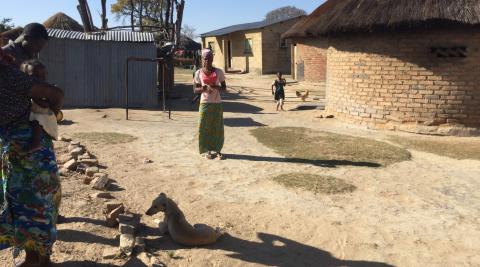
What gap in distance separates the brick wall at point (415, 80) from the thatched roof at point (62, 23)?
1785 centimetres

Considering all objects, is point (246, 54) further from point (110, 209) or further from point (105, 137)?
point (110, 209)

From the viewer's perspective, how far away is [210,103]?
6.60 meters

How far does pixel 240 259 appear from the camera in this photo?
3564 millimetres

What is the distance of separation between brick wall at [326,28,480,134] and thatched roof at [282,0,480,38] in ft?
1.18

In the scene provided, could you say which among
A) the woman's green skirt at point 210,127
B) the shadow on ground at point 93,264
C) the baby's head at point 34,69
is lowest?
the shadow on ground at point 93,264

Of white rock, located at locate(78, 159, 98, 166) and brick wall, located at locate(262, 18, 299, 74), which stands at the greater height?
brick wall, located at locate(262, 18, 299, 74)

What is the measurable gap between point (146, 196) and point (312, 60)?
16714 mm

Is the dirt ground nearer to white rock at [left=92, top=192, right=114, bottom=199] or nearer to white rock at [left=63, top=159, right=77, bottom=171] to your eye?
white rock at [left=92, top=192, right=114, bottom=199]

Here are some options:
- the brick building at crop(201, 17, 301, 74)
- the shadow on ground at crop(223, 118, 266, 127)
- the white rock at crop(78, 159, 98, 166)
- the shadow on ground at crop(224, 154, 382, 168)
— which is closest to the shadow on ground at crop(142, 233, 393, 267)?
the white rock at crop(78, 159, 98, 166)

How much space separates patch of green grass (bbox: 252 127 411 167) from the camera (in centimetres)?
689

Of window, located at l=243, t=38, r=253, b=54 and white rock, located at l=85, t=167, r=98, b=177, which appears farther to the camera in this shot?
window, located at l=243, t=38, r=253, b=54

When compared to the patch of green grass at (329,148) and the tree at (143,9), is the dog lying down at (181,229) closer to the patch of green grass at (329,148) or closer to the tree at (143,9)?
the patch of green grass at (329,148)

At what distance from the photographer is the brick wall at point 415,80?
342 inches

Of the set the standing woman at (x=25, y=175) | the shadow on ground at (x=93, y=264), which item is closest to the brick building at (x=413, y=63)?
the shadow on ground at (x=93, y=264)
